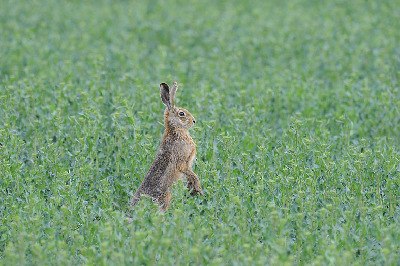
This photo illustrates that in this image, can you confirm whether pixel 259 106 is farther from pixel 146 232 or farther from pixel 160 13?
pixel 160 13

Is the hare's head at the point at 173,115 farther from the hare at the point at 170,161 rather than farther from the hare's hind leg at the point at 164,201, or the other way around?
the hare's hind leg at the point at 164,201

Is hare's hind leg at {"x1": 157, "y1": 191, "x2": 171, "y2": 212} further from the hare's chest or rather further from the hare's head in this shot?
the hare's head

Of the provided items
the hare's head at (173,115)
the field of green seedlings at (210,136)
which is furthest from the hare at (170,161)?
the field of green seedlings at (210,136)

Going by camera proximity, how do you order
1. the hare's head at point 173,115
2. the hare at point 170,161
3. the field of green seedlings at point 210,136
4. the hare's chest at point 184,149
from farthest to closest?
the hare's head at point 173,115
the hare's chest at point 184,149
the hare at point 170,161
the field of green seedlings at point 210,136

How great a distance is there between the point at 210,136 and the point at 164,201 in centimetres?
204

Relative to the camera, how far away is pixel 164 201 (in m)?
9.13

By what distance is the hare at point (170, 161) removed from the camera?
9.08 metres

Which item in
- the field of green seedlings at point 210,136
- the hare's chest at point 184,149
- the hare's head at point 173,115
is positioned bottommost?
the field of green seedlings at point 210,136

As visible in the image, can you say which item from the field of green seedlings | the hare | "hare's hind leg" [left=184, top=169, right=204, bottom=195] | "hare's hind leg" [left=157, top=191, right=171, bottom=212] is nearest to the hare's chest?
the hare

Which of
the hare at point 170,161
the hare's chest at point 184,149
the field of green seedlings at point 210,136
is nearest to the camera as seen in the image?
the field of green seedlings at point 210,136

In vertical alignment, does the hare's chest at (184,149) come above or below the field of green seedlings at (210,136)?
above

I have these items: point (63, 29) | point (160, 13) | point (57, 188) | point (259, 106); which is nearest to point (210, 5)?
point (160, 13)

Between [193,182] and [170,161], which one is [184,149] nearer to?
[170,161]

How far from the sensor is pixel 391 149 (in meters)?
10.3
